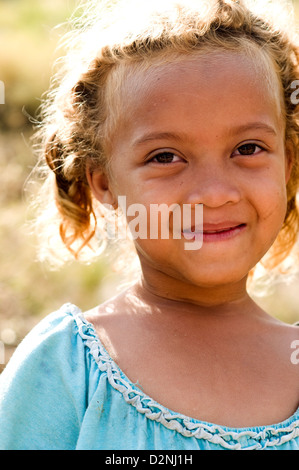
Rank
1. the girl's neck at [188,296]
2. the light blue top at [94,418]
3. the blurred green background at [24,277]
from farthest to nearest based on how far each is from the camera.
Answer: the blurred green background at [24,277] < the girl's neck at [188,296] < the light blue top at [94,418]

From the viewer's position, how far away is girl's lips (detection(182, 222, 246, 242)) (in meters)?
1.72

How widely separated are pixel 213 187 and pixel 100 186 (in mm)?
484

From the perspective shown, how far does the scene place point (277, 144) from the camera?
1.84 metres

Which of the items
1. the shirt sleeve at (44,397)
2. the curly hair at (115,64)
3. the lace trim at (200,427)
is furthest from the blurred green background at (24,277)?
the lace trim at (200,427)

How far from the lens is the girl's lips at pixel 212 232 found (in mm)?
1716

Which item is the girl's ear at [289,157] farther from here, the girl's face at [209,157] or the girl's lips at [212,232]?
the girl's lips at [212,232]

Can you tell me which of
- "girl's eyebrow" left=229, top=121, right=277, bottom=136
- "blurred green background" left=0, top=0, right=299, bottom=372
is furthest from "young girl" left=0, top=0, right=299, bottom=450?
"blurred green background" left=0, top=0, right=299, bottom=372

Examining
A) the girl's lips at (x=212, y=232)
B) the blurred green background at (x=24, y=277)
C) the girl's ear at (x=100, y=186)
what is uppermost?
the blurred green background at (x=24, y=277)

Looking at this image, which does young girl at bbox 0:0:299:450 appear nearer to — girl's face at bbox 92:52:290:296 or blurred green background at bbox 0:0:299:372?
girl's face at bbox 92:52:290:296

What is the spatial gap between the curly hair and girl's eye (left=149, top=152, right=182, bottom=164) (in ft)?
0.59

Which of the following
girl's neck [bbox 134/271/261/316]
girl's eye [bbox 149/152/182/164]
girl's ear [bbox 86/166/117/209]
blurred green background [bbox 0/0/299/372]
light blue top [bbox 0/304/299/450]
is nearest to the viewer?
light blue top [bbox 0/304/299/450]

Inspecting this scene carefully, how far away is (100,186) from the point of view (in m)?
2.04

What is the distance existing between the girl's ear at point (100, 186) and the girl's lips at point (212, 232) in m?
0.33

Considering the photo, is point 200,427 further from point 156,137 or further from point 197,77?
point 197,77
